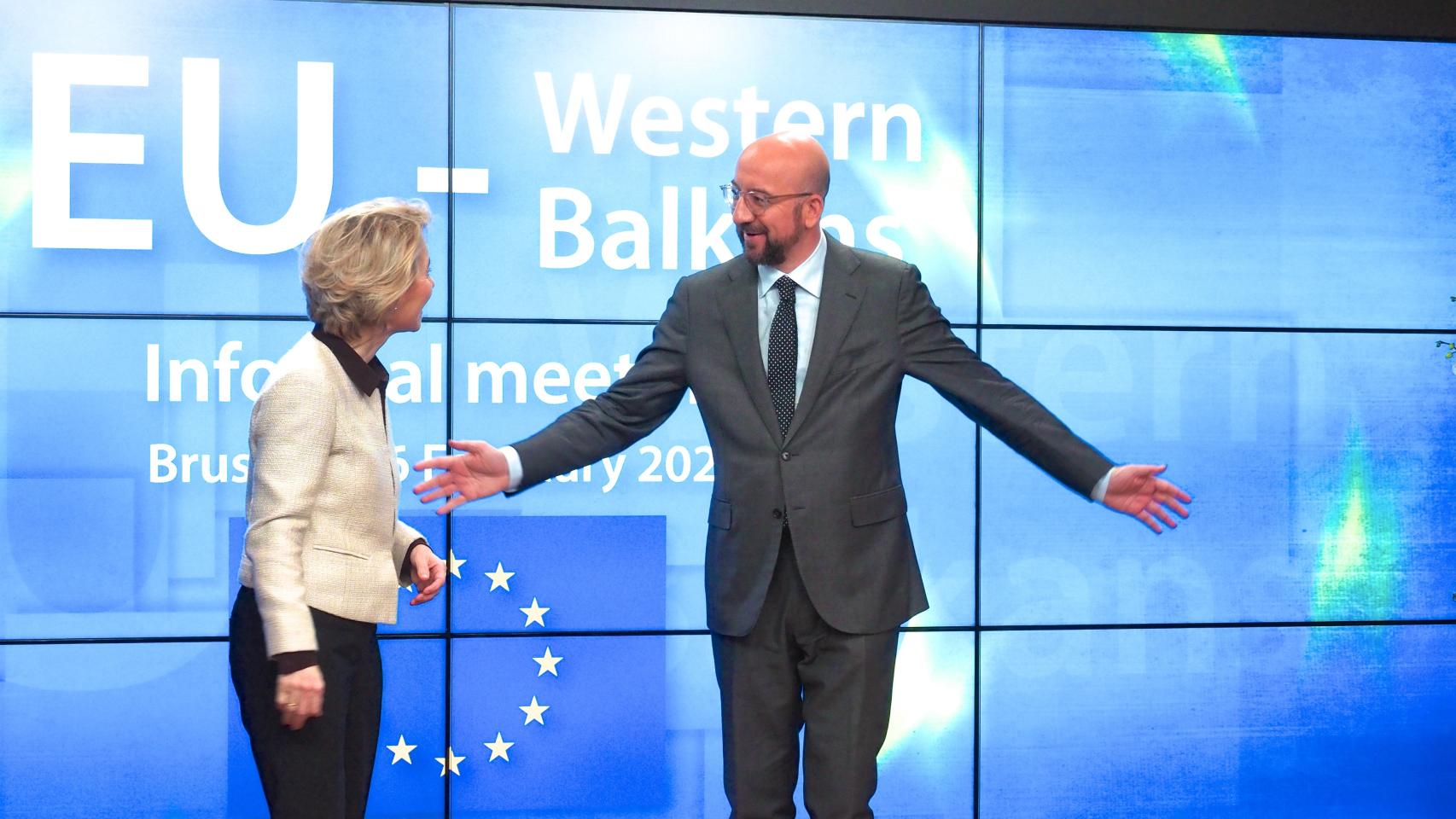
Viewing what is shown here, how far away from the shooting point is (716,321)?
2.88 metres

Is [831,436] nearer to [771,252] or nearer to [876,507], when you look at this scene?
[876,507]

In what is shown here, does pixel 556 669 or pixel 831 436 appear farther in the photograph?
pixel 556 669

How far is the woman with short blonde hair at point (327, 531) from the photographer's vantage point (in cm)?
218

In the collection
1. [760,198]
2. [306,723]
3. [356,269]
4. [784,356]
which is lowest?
[306,723]

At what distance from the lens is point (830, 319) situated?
2807mm

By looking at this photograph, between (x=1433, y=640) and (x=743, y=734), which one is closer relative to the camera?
(x=743, y=734)

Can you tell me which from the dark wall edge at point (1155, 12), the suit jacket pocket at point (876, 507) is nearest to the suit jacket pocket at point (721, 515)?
the suit jacket pocket at point (876, 507)

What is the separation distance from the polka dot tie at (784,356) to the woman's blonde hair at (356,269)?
799 millimetres

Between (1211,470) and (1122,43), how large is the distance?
136 cm

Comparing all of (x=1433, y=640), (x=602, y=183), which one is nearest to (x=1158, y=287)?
(x=1433, y=640)

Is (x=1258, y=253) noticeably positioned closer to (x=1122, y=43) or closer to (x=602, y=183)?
(x=1122, y=43)

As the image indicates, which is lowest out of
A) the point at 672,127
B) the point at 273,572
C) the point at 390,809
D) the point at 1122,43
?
the point at 390,809

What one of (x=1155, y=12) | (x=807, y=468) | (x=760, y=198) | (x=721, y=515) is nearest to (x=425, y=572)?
(x=721, y=515)

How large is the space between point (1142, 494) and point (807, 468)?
72 centimetres
